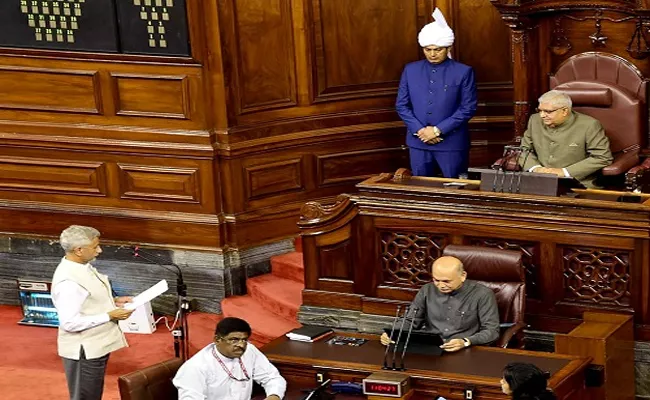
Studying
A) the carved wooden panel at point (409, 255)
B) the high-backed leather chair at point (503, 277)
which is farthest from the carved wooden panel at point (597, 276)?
the carved wooden panel at point (409, 255)

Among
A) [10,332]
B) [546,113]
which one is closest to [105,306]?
[10,332]

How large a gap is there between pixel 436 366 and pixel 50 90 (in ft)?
12.7

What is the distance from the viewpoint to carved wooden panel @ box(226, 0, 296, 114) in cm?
1015

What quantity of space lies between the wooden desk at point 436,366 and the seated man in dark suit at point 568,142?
1.69 meters

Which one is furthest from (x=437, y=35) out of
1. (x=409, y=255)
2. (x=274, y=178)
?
(x=409, y=255)

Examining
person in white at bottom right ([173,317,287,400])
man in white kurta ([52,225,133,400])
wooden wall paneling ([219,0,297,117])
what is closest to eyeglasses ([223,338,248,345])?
person in white at bottom right ([173,317,287,400])

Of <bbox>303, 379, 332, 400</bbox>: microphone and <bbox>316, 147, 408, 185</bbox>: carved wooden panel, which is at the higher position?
<bbox>316, 147, 408, 185</bbox>: carved wooden panel

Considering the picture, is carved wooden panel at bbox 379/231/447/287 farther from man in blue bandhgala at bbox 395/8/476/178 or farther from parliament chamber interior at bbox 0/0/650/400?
Answer: man in blue bandhgala at bbox 395/8/476/178

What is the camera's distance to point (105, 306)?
858cm

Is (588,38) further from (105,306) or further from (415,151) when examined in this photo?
(105,306)

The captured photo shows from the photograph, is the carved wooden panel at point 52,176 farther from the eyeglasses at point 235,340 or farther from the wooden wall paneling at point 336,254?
the eyeglasses at point 235,340

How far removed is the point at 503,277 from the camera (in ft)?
28.4

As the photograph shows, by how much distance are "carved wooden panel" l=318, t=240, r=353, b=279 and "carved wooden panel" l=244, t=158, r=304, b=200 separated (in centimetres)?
109

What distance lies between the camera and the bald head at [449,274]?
27.7 ft
